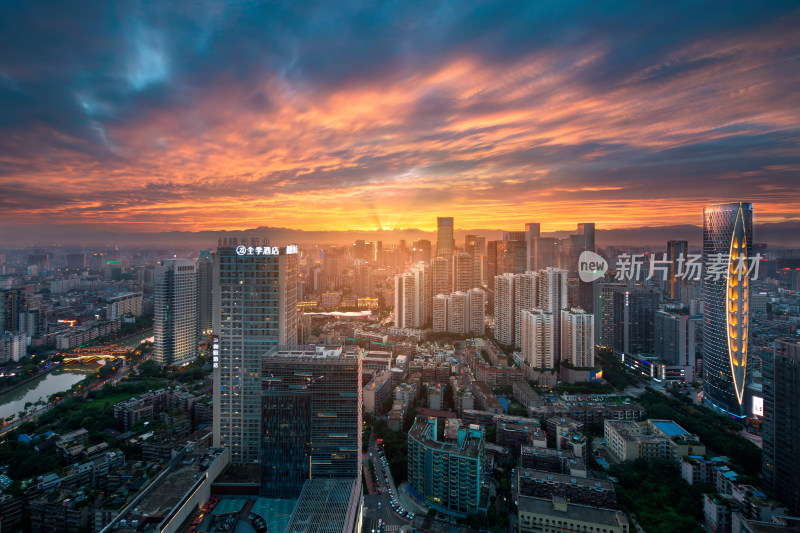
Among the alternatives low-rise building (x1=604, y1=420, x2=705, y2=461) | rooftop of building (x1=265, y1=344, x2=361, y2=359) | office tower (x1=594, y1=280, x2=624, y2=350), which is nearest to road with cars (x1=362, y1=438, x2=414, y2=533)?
rooftop of building (x1=265, y1=344, x2=361, y2=359)

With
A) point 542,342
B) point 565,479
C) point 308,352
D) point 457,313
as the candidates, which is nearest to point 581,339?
point 542,342

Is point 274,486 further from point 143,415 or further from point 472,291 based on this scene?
point 472,291

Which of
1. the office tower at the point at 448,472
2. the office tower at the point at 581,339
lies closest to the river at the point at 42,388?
the office tower at the point at 448,472

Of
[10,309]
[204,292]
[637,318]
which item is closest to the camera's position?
[637,318]

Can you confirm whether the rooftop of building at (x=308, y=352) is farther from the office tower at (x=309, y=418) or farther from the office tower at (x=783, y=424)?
the office tower at (x=783, y=424)

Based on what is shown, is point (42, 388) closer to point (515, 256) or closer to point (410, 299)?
point (410, 299)

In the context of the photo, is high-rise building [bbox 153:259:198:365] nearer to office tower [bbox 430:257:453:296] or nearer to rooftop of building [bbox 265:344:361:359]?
rooftop of building [bbox 265:344:361:359]

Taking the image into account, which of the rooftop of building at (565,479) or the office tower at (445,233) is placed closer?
the rooftop of building at (565,479)
